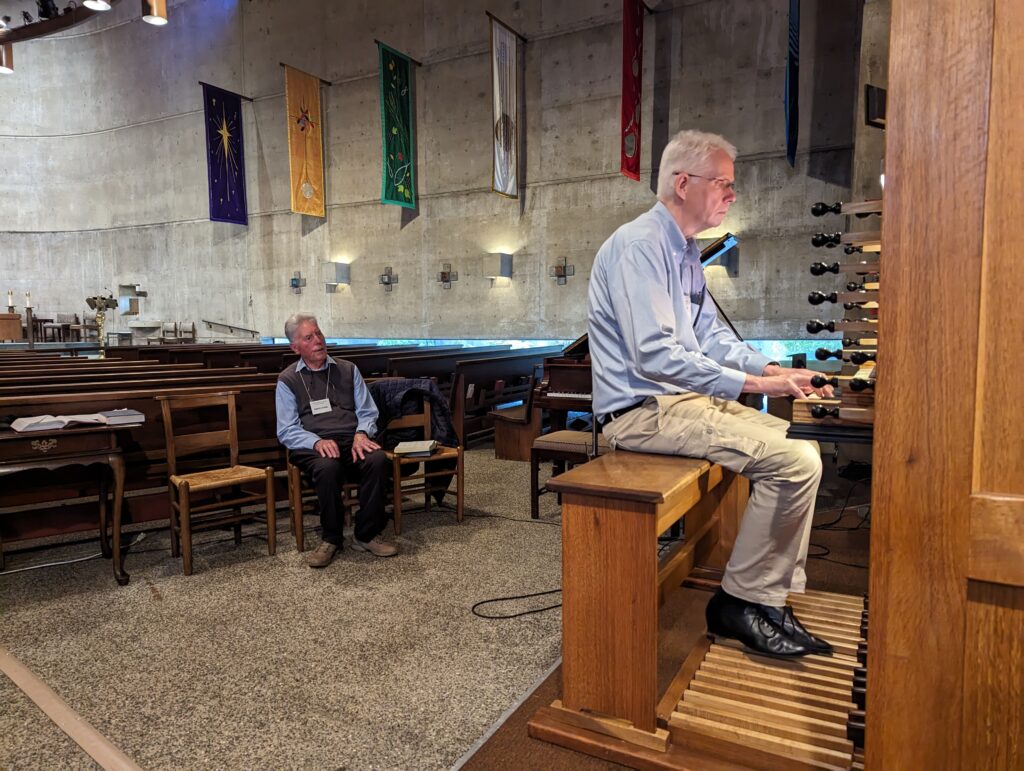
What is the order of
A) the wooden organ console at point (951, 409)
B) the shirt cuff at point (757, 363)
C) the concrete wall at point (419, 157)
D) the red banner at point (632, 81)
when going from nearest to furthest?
the wooden organ console at point (951, 409) → the shirt cuff at point (757, 363) → the red banner at point (632, 81) → the concrete wall at point (419, 157)

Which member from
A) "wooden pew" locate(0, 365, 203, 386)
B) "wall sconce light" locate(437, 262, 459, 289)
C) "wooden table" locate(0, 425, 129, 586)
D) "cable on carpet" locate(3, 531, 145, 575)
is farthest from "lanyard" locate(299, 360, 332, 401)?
"wall sconce light" locate(437, 262, 459, 289)

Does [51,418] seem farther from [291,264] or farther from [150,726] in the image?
[291,264]

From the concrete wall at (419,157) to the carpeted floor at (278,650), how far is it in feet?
23.1

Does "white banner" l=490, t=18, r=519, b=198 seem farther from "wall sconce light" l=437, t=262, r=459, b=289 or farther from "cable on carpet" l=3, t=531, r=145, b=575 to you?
"cable on carpet" l=3, t=531, r=145, b=575

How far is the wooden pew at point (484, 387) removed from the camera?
6375 millimetres

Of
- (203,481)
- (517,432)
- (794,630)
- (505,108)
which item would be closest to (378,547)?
(203,481)

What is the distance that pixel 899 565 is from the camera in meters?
0.93

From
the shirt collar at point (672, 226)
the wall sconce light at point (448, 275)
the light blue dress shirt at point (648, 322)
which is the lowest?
the light blue dress shirt at point (648, 322)

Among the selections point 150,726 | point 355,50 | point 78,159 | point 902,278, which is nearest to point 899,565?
point 902,278

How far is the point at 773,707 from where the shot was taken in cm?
184

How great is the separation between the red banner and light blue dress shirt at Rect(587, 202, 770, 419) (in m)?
6.97

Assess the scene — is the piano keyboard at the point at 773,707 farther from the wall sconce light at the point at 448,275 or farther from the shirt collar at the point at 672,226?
the wall sconce light at the point at 448,275

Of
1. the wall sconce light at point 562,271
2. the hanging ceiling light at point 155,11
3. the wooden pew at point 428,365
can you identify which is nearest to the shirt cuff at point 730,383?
the wooden pew at point 428,365

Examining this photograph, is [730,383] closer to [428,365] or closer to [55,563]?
[55,563]
